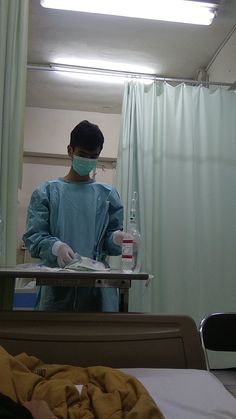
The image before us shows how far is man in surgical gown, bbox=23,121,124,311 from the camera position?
4.87ft

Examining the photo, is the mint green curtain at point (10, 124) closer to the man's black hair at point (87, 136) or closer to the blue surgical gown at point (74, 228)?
the blue surgical gown at point (74, 228)

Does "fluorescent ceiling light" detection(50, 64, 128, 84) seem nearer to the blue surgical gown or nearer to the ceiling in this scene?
the ceiling

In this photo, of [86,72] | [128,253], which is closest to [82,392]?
[128,253]

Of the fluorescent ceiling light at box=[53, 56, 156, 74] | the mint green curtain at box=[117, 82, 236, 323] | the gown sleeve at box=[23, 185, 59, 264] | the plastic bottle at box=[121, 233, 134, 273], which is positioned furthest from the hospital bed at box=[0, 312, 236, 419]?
the fluorescent ceiling light at box=[53, 56, 156, 74]

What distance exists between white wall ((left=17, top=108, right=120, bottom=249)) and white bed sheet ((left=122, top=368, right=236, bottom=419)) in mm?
2873

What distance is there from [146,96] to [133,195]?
30.3 inches

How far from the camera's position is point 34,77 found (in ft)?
11.0

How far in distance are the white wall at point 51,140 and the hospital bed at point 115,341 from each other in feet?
8.65

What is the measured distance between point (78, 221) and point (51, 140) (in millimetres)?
2376

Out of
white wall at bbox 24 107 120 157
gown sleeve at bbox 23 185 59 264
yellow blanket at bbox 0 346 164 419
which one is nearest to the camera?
yellow blanket at bbox 0 346 164 419

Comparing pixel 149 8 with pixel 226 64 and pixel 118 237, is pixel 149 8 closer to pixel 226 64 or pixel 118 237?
pixel 226 64

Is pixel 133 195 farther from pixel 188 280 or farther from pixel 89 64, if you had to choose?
pixel 89 64

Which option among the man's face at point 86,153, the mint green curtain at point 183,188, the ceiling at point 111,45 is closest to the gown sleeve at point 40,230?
the man's face at point 86,153

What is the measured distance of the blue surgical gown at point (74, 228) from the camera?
1.48 metres
